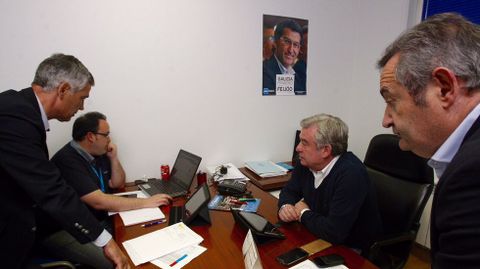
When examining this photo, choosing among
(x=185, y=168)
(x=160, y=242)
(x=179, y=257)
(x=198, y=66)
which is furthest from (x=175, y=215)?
(x=198, y=66)

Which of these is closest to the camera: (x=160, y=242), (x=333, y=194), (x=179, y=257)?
(x=179, y=257)

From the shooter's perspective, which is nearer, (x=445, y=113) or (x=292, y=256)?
(x=445, y=113)

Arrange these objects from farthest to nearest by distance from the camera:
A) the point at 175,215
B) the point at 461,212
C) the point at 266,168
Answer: the point at 266,168, the point at 175,215, the point at 461,212

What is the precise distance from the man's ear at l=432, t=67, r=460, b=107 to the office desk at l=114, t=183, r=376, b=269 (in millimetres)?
749

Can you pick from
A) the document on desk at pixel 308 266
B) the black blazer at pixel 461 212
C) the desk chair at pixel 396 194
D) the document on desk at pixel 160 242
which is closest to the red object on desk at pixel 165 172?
the document on desk at pixel 160 242

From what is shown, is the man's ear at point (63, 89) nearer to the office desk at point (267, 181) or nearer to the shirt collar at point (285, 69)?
the office desk at point (267, 181)

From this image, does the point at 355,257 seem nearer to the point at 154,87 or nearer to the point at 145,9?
the point at 154,87

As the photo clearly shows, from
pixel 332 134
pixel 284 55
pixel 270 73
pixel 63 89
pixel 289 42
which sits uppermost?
pixel 289 42

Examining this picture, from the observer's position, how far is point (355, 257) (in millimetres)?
1113

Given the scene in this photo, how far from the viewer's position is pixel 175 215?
150cm

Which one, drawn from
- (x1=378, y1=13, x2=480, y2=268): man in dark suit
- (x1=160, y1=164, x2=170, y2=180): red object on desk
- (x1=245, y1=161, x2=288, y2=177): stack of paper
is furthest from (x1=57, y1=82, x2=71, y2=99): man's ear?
(x1=245, y1=161, x2=288, y2=177): stack of paper

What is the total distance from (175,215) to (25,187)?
0.70 metres

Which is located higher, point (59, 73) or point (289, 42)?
point (289, 42)

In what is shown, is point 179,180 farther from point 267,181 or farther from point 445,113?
point 445,113
